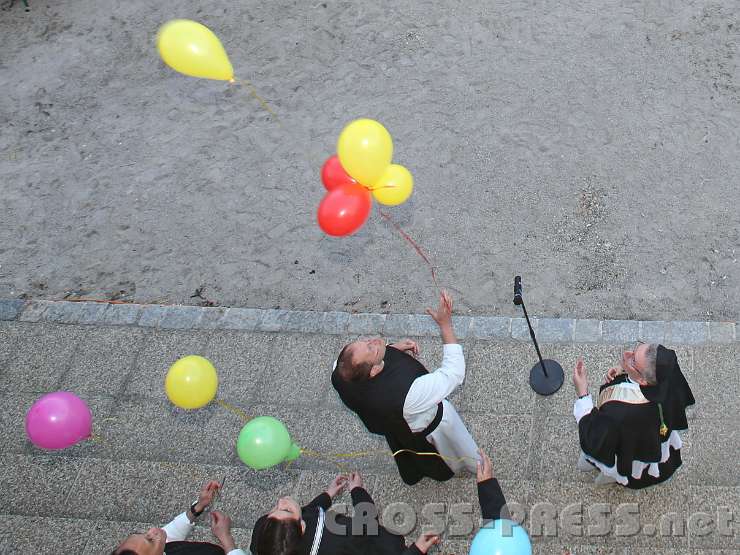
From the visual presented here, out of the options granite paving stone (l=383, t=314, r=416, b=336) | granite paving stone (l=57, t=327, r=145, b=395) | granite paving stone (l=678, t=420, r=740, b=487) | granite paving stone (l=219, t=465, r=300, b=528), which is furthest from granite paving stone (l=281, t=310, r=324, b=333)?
granite paving stone (l=678, t=420, r=740, b=487)

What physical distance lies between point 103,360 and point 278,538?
384 cm

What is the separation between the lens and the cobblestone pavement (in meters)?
5.07

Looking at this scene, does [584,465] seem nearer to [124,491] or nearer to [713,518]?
[713,518]

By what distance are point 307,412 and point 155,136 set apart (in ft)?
15.5

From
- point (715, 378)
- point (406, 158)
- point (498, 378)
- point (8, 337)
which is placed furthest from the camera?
point (406, 158)

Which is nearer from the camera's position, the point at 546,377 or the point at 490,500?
the point at 490,500

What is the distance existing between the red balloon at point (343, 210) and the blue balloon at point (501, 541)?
2.14 metres

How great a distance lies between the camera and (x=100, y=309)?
7457 mm

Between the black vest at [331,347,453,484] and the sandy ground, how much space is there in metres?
2.26

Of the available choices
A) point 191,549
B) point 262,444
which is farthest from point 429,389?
point 191,549

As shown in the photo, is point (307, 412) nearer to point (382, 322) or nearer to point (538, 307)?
point (382, 322)

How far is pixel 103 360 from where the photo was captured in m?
6.92

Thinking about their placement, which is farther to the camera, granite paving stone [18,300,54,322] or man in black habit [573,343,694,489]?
granite paving stone [18,300,54,322]

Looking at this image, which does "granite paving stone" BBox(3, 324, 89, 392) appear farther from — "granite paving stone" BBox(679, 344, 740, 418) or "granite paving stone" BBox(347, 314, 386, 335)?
"granite paving stone" BBox(679, 344, 740, 418)
